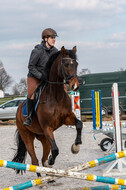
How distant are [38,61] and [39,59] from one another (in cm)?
4

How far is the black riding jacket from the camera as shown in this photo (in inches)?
222

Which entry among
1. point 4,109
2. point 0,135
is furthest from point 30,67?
point 4,109

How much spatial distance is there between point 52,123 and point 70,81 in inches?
35.6

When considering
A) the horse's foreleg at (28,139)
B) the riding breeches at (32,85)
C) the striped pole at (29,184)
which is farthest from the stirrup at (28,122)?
the striped pole at (29,184)

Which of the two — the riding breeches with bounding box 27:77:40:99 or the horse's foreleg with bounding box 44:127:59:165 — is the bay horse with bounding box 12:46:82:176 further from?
the riding breeches with bounding box 27:77:40:99

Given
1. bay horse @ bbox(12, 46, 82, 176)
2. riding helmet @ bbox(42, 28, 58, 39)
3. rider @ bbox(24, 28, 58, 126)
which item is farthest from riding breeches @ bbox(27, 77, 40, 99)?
riding helmet @ bbox(42, 28, 58, 39)

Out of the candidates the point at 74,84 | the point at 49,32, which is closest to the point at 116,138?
the point at 74,84

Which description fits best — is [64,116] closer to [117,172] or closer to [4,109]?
[117,172]

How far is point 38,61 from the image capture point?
5.78m

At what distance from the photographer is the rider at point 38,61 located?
5.62 metres

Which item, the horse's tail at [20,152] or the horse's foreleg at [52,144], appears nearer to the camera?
the horse's foreleg at [52,144]

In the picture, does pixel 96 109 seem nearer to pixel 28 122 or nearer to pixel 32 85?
pixel 32 85

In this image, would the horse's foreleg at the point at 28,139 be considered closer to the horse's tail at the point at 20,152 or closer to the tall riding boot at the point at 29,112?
the horse's tail at the point at 20,152

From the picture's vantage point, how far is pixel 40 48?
5711 mm
